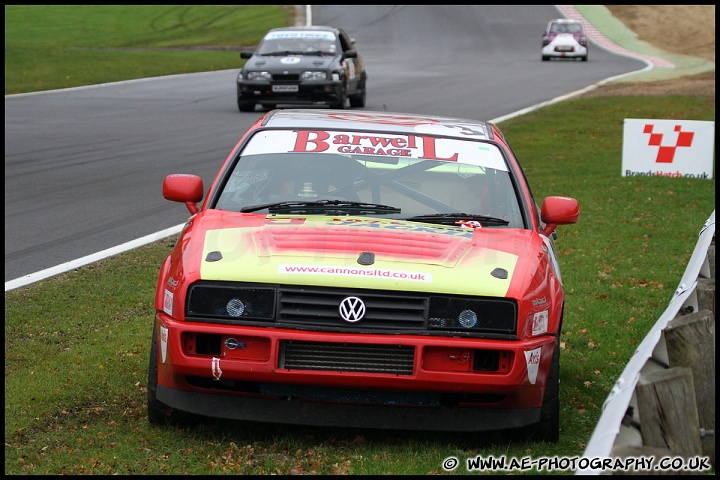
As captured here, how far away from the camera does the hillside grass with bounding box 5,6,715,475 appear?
519cm

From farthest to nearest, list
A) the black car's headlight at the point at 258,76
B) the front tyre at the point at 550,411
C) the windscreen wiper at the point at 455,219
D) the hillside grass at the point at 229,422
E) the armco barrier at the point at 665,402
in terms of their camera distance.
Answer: the black car's headlight at the point at 258,76 < the windscreen wiper at the point at 455,219 < the front tyre at the point at 550,411 < the hillside grass at the point at 229,422 < the armco barrier at the point at 665,402

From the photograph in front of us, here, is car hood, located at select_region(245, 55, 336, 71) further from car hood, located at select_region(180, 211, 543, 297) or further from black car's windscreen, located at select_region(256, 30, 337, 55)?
car hood, located at select_region(180, 211, 543, 297)

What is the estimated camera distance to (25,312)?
26.8 ft

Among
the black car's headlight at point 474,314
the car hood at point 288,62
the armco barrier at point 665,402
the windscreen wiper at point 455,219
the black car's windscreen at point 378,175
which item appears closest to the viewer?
the armco barrier at point 665,402

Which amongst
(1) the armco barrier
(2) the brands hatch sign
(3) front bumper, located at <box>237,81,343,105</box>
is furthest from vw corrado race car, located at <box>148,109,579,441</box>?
(3) front bumper, located at <box>237,81,343,105</box>

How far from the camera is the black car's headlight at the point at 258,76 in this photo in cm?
2461

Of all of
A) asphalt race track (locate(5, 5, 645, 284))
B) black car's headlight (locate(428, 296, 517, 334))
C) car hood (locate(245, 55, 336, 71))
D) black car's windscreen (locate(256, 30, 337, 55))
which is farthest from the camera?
black car's windscreen (locate(256, 30, 337, 55))

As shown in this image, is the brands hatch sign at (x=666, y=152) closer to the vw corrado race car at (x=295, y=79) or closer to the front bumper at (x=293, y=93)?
the front bumper at (x=293, y=93)

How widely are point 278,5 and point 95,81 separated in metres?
37.3

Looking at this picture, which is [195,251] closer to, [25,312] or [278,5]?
[25,312]

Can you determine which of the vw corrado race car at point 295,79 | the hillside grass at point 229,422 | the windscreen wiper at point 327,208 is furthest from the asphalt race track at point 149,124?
the windscreen wiper at point 327,208

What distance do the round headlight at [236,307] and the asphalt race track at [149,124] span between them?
450cm

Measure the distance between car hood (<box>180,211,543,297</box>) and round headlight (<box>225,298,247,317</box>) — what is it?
98mm

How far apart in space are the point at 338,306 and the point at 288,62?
796 inches
